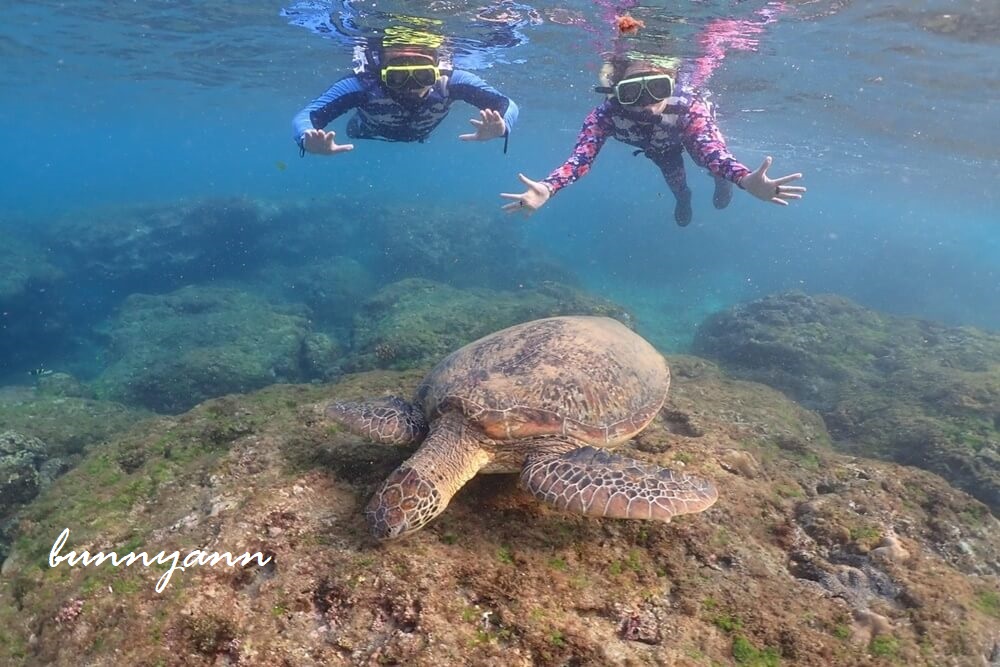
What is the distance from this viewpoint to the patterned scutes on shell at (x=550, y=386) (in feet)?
11.6

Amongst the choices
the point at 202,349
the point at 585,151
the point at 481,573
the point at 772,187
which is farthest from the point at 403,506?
the point at 202,349

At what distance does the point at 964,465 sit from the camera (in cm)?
595

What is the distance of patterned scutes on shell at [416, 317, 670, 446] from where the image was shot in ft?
11.6

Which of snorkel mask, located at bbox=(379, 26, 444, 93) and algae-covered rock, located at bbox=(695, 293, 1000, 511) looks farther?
snorkel mask, located at bbox=(379, 26, 444, 93)

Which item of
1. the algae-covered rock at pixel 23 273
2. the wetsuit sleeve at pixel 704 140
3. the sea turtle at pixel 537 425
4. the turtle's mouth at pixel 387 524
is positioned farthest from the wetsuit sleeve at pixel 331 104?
the algae-covered rock at pixel 23 273

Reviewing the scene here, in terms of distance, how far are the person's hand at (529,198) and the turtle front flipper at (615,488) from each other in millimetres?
3095

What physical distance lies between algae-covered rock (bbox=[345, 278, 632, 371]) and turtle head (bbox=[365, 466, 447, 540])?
A: 17.9 feet

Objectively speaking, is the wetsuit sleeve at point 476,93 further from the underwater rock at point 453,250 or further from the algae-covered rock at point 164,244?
the algae-covered rock at point 164,244

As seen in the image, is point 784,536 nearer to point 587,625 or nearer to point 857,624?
point 857,624

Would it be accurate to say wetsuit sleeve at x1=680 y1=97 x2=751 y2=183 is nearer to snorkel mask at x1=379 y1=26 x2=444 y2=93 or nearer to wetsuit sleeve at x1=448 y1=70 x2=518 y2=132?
wetsuit sleeve at x1=448 y1=70 x2=518 y2=132

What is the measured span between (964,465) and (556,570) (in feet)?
19.7

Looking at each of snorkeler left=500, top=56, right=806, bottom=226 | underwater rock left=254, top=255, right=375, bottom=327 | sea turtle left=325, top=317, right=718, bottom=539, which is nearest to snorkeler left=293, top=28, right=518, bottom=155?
snorkeler left=500, top=56, right=806, bottom=226

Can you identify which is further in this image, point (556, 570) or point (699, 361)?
point (699, 361)

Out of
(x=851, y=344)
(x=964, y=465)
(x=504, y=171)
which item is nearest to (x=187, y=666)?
(x=964, y=465)
